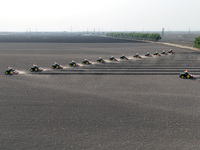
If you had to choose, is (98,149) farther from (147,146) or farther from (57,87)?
(57,87)

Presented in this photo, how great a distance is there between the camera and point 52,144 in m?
8.29

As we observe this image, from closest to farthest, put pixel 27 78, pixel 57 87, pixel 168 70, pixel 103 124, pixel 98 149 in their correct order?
pixel 98 149
pixel 103 124
pixel 57 87
pixel 27 78
pixel 168 70

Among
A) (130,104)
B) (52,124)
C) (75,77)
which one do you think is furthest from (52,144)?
(75,77)

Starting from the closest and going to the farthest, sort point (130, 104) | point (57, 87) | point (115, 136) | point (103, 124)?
point (115, 136) → point (103, 124) → point (130, 104) → point (57, 87)

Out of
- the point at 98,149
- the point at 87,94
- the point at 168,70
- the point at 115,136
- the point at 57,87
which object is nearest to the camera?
the point at 98,149

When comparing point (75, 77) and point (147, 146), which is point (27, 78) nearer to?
point (75, 77)

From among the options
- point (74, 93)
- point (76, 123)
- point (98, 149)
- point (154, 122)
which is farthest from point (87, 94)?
point (98, 149)

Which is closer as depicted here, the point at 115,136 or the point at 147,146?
the point at 147,146

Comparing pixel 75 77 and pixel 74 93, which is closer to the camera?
pixel 74 93

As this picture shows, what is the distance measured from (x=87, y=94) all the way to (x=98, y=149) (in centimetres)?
700

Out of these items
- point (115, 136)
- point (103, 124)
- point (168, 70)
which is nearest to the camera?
point (115, 136)

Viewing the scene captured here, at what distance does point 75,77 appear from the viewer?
19953 millimetres

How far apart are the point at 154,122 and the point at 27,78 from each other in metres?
14.0

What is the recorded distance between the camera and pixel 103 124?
32.9 feet
